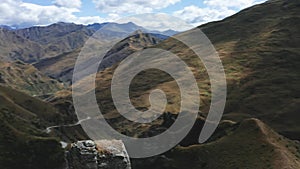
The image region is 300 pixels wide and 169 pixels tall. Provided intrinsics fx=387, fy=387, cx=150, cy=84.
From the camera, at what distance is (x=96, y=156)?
3450 centimetres

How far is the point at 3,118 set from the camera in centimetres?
16700

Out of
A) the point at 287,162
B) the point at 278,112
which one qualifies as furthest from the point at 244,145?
the point at 278,112

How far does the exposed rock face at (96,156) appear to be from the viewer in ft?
113

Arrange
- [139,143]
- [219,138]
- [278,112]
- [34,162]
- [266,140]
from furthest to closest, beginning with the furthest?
[278,112] → [34,162] → [139,143] → [219,138] → [266,140]

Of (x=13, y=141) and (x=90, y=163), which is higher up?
(x=90, y=163)

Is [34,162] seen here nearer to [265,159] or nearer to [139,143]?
[139,143]

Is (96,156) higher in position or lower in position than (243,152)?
higher

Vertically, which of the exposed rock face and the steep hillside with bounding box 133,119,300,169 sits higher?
the exposed rock face

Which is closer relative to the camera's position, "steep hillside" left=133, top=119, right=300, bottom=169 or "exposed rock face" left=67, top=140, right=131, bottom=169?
"exposed rock face" left=67, top=140, right=131, bottom=169

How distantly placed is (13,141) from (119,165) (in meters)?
125

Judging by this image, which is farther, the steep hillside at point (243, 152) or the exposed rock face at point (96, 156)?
the steep hillside at point (243, 152)

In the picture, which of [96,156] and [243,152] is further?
[243,152]

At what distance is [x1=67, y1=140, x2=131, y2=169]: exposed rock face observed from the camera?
34438 mm

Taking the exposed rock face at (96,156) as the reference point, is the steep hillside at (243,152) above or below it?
below
